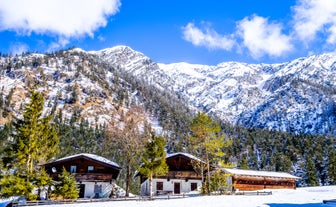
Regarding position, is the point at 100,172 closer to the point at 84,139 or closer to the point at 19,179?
the point at 19,179

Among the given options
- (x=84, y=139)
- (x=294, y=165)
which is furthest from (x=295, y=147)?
(x=84, y=139)

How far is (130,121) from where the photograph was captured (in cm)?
4956

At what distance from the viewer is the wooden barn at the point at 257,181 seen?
57.8 m

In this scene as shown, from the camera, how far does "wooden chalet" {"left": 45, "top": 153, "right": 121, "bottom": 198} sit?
50.2 metres

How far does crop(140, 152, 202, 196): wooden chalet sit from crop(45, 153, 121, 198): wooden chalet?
7.92 metres

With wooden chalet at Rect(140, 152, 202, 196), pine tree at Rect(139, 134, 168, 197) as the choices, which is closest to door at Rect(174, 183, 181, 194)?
wooden chalet at Rect(140, 152, 202, 196)

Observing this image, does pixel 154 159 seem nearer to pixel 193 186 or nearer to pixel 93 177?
pixel 93 177

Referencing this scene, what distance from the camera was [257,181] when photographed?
60375 millimetres

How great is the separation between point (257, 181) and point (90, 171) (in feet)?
101

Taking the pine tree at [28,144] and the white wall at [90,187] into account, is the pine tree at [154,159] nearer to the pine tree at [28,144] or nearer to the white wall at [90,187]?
the white wall at [90,187]

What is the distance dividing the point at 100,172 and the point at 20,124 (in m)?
18.6

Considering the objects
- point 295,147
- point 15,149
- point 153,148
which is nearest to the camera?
point 15,149

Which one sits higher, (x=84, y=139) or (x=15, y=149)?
(x=84, y=139)

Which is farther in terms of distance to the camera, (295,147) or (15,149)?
(295,147)
